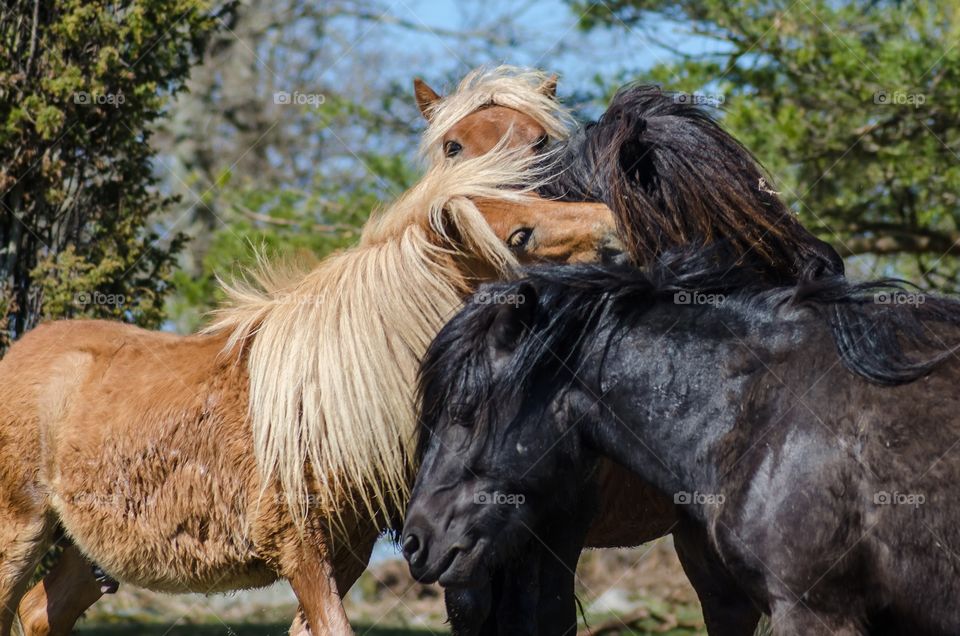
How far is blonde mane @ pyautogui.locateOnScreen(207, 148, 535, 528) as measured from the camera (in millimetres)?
4008

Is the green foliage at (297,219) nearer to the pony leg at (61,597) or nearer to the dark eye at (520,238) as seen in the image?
the pony leg at (61,597)

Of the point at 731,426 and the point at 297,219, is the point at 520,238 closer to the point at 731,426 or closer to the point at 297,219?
the point at 731,426

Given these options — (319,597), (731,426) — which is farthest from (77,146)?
(731,426)

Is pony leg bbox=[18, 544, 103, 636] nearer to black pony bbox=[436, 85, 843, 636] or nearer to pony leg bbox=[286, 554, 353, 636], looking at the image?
pony leg bbox=[286, 554, 353, 636]

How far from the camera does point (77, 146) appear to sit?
6211mm

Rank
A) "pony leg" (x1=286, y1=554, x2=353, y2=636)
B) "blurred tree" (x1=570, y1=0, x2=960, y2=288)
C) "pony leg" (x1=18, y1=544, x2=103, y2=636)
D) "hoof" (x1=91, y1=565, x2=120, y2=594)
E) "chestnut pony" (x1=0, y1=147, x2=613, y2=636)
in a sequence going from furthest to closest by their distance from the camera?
1. "blurred tree" (x1=570, y1=0, x2=960, y2=288)
2. "pony leg" (x1=18, y1=544, x2=103, y2=636)
3. "hoof" (x1=91, y1=565, x2=120, y2=594)
4. "chestnut pony" (x1=0, y1=147, x2=613, y2=636)
5. "pony leg" (x1=286, y1=554, x2=353, y2=636)

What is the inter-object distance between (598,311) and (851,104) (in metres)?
5.45

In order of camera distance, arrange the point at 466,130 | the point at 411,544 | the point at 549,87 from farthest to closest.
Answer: the point at 549,87, the point at 466,130, the point at 411,544

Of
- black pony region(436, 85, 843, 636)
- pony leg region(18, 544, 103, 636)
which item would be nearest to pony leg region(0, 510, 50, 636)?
pony leg region(18, 544, 103, 636)

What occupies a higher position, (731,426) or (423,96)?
(423,96)

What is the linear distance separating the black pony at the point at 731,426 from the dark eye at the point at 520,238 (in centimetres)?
63

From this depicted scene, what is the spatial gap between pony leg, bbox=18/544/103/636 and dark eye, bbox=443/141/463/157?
8.10 ft

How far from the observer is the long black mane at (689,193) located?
3998 mm

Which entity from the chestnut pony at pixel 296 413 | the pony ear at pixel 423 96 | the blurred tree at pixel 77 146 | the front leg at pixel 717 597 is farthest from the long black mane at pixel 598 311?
the blurred tree at pixel 77 146
